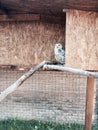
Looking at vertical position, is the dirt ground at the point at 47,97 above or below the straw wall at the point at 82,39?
below

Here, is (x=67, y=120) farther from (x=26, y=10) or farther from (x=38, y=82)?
(x=26, y=10)

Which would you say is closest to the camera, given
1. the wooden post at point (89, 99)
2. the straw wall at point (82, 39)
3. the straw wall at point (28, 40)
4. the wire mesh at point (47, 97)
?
the straw wall at point (82, 39)

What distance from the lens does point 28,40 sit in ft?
3.78

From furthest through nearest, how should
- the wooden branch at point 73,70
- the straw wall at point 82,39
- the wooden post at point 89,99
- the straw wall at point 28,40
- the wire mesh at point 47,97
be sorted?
the wire mesh at point 47,97 → the wooden post at point 89,99 → the straw wall at point 28,40 → the straw wall at point 82,39 → the wooden branch at point 73,70

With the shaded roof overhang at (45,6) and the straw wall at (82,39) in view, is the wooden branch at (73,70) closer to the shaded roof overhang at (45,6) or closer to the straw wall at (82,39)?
the straw wall at (82,39)

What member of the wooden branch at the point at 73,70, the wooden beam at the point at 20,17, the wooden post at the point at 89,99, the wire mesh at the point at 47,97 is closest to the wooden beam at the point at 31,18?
the wooden beam at the point at 20,17

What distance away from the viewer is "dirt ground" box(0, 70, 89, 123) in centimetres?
233

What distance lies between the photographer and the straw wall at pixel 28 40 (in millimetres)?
1141

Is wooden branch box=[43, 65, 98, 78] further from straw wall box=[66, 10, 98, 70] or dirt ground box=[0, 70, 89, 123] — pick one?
dirt ground box=[0, 70, 89, 123]

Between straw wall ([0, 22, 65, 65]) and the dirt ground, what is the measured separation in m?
1.14

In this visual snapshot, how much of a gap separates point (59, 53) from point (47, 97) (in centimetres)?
134

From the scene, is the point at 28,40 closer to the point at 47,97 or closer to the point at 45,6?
the point at 45,6

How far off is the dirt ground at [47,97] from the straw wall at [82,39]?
49.3 inches

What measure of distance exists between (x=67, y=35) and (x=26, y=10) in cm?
18
